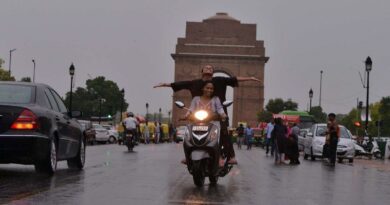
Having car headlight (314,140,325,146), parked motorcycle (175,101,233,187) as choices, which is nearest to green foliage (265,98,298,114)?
car headlight (314,140,325,146)

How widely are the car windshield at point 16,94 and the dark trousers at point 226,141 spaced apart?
3.18 metres

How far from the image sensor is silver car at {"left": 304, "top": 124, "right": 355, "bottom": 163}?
29.0 metres

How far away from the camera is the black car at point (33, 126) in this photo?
1184cm

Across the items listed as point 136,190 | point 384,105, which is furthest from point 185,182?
point 384,105

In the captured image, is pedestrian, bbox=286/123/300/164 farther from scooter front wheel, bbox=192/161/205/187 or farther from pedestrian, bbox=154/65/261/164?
scooter front wheel, bbox=192/161/205/187

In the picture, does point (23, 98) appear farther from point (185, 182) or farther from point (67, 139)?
point (185, 182)

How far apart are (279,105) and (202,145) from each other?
5910 inches

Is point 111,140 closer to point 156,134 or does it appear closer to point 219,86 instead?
point 156,134

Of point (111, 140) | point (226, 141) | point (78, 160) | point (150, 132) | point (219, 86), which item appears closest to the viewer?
point (226, 141)

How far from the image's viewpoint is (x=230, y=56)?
375ft

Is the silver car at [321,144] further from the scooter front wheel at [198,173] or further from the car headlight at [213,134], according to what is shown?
the car headlight at [213,134]

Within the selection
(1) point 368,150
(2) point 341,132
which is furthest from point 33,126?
(1) point 368,150

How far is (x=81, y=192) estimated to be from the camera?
10.2 metres

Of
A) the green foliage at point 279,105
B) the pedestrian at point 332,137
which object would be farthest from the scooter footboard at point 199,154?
the green foliage at point 279,105
